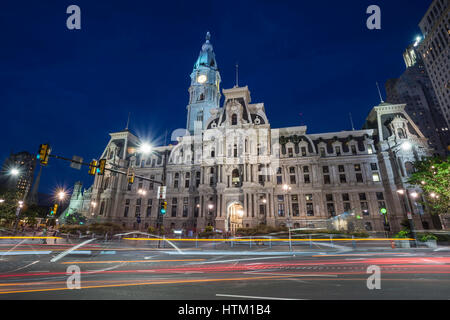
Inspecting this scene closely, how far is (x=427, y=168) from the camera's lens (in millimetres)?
27031

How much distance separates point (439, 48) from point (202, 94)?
8155 centimetres

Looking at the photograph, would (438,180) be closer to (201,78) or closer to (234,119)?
(234,119)

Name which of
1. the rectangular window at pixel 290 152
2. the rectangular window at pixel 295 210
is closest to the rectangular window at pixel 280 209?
the rectangular window at pixel 295 210

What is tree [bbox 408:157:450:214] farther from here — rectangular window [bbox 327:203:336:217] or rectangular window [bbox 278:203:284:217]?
rectangular window [bbox 278:203:284:217]

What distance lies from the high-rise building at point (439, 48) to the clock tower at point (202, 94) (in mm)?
74486

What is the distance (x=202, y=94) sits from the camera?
254 feet

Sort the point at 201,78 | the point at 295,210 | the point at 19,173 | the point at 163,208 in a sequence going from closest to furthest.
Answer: the point at 163,208 < the point at 295,210 < the point at 201,78 < the point at 19,173

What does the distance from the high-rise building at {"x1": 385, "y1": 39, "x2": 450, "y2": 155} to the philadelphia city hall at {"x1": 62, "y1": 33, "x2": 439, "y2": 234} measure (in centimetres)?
6104

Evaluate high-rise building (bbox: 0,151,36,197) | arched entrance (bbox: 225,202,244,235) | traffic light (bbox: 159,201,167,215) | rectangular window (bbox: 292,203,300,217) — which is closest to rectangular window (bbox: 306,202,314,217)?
rectangular window (bbox: 292,203,300,217)

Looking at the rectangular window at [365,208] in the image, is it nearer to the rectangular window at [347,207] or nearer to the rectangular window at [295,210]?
the rectangular window at [347,207]

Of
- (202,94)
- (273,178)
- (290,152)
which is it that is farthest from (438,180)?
(202,94)

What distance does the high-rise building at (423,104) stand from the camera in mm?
87625

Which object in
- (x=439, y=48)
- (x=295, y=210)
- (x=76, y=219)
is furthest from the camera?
(x=439, y=48)
